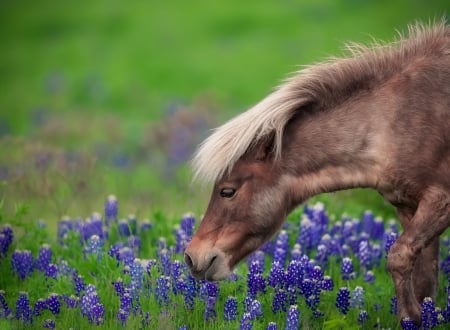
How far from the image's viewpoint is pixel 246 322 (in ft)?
22.5

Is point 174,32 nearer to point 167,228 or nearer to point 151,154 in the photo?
point 151,154

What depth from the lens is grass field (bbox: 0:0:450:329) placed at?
10281mm

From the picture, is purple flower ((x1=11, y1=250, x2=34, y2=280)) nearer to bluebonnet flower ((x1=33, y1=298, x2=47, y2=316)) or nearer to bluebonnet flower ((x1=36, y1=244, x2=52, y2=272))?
bluebonnet flower ((x1=36, y1=244, x2=52, y2=272))

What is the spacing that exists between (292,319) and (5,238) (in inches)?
120

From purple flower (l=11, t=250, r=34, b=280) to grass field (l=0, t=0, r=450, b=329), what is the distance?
7 centimetres

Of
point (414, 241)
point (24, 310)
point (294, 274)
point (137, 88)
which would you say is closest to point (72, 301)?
point (24, 310)

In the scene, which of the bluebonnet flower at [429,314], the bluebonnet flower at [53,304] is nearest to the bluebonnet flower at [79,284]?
the bluebonnet flower at [53,304]

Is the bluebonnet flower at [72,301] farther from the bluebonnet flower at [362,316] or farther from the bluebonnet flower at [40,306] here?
the bluebonnet flower at [362,316]

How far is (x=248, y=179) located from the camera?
7.14 meters

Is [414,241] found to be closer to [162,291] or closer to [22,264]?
[162,291]

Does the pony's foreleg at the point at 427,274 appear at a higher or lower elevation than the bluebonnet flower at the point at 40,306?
lower

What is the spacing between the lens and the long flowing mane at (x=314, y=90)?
7070 millimetres

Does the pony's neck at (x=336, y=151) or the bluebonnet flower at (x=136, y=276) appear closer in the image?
the pony's neck at (x=336, y=151)

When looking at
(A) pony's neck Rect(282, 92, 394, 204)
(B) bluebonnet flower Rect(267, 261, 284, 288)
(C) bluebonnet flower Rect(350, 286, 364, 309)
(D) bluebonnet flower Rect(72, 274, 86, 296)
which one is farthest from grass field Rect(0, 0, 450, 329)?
(A) pony's neck Rect(282, 92, 394, 204)
